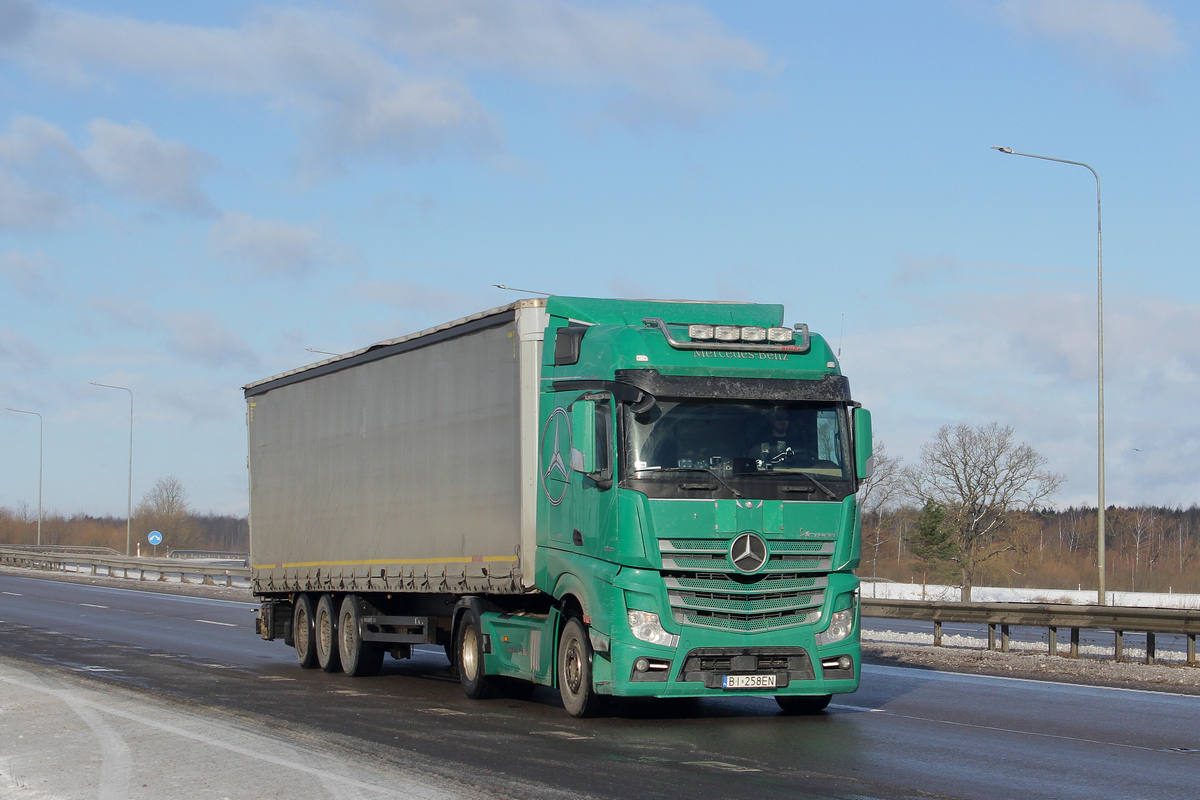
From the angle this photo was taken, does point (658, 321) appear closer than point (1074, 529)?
Yes

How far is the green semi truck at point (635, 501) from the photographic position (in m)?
11.3

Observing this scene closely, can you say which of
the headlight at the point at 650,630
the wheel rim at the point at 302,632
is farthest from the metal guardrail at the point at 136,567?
the headlight at the point at 650,630

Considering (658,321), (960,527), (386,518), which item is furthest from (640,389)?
(960,527)

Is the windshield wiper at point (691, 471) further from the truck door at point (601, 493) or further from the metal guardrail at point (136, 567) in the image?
the metal guardrail at point (136, 567)

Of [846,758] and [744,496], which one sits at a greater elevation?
[744,496]

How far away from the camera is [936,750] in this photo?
1029 cm

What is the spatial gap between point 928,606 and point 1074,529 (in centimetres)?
12826

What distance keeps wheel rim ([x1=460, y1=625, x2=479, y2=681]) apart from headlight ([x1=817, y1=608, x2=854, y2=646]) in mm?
4316

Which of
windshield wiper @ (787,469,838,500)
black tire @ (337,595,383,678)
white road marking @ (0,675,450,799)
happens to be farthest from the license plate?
black tire @ (337,595,383,678)

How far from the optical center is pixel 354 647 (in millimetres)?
17641

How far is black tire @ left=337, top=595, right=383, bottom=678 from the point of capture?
57.4 feet

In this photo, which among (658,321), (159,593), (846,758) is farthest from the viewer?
(159,593)

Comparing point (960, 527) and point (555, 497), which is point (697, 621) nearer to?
point (555, 497)

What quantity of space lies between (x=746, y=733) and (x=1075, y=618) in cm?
989
